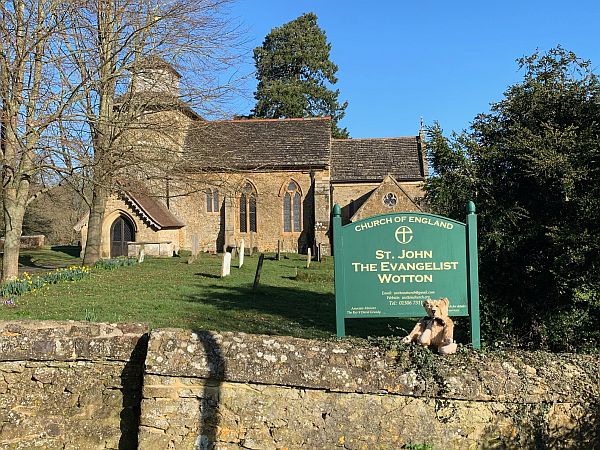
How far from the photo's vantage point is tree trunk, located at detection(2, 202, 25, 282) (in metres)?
15.6

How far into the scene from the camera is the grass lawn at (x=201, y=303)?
32.8 ft

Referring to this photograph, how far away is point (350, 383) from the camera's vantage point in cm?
423

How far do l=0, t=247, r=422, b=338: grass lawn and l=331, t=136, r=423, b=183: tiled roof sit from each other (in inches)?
693

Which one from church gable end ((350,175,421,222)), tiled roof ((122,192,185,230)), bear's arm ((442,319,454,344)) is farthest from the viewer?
church gable end ((350,175,421,222))

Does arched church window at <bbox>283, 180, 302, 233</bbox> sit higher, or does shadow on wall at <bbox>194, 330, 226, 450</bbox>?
arched church window at <bbox>283, 180, 302, 233</bbox>

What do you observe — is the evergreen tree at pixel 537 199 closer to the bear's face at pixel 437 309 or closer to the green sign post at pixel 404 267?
the green sign post at pixel 404 267

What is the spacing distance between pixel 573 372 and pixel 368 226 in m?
2.39

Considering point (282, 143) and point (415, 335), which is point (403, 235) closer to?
point (415, 335)

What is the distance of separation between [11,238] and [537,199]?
14.1 m

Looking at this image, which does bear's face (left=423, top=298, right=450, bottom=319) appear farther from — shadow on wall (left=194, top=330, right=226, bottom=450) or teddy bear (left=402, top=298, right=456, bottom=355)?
shadow on wall (left=194, top=330, right=226, bottom=450)

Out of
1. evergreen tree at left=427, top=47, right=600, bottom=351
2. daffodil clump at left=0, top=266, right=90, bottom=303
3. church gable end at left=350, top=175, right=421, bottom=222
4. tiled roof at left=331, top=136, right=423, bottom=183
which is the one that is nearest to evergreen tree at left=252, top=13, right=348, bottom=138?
tiled roof at left=331, top=136, right=423, bottom=183

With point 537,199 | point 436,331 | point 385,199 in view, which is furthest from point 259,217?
point 436,331

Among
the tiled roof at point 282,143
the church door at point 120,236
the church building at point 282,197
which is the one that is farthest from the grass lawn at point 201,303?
the tiled roof at point 282,143

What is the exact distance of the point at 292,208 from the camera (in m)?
35.8
